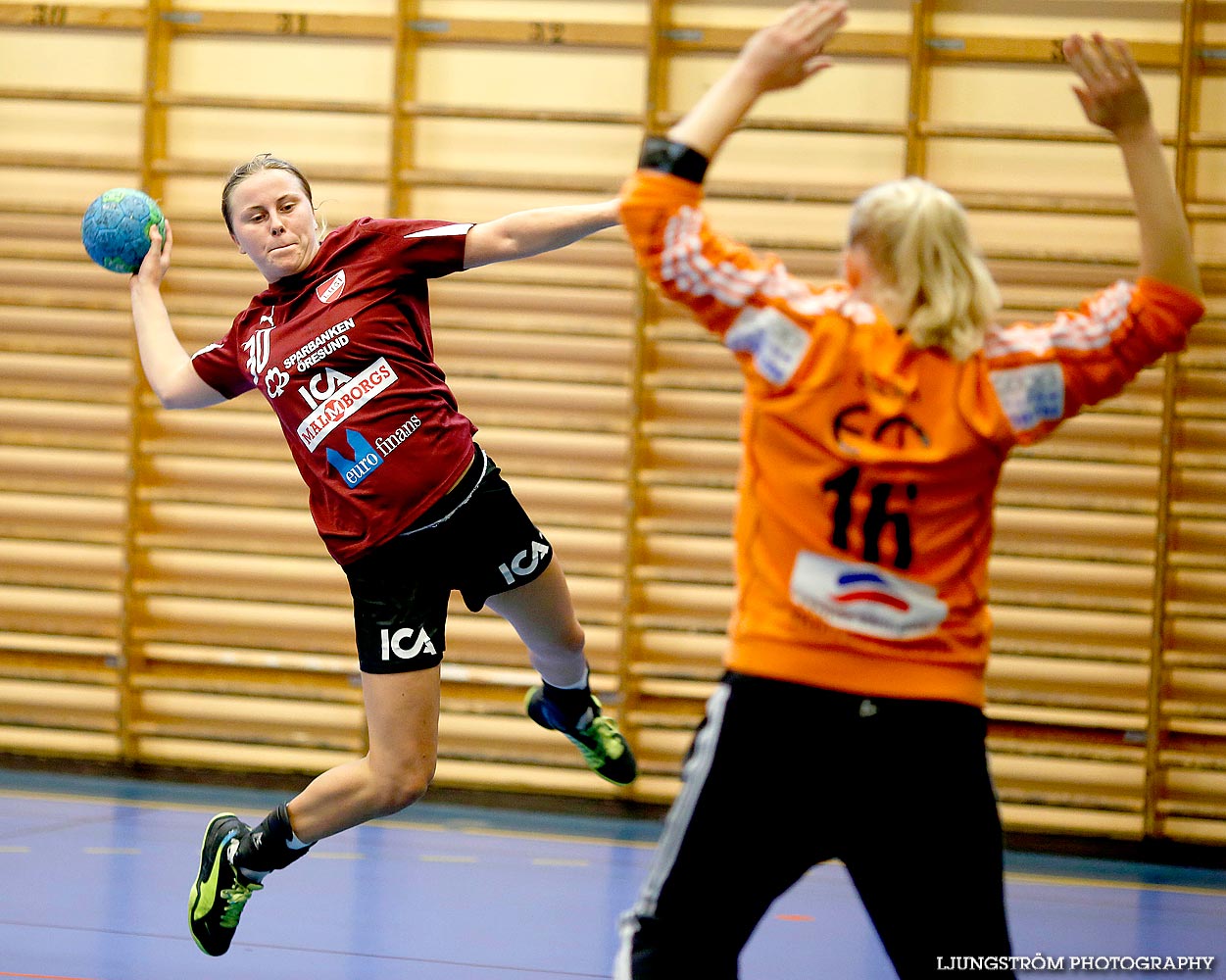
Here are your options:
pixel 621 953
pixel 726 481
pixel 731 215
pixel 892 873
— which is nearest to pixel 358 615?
pixel 621 953

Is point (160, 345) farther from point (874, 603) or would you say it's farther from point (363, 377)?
point (874, 603)

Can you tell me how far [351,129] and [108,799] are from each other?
3.06 metres

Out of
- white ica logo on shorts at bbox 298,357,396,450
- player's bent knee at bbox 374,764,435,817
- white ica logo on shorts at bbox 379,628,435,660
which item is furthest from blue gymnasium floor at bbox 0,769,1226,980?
white ica logo on shorts at bbox 298,357,396,450

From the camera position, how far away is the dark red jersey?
3.11 meters

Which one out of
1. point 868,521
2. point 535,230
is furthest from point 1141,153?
point 535,230

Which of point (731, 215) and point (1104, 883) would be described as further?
point (731, 215)

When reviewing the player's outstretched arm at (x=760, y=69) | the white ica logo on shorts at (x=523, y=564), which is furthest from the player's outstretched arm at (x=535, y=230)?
the player's outstretched arm at (x=760, y=69)

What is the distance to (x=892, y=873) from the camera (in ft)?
5.88

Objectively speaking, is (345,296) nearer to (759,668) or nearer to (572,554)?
(759,668)

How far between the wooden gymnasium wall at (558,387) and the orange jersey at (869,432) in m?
4.11

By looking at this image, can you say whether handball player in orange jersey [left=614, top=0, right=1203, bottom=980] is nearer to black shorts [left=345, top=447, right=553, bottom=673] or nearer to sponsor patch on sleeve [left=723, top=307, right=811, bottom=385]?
sponsor patch on sleeve [left=723, top=307, right=811, bottom=385]

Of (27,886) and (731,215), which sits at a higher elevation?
(731,215)

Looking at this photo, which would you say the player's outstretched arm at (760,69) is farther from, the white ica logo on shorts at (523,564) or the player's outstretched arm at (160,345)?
the player's outstretched arm at (160,345)

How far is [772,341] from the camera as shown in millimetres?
1806
